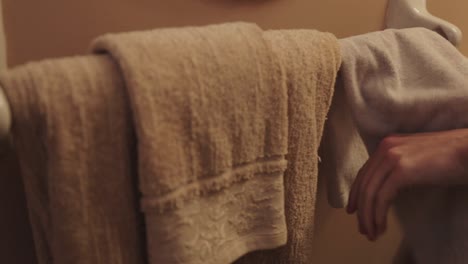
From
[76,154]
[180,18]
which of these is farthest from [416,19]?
[76,154]

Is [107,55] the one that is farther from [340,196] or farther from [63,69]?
[340,196]

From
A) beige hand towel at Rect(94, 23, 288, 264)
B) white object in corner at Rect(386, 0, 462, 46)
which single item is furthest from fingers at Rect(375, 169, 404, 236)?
white object in corner at Rect(386, 0, 462, 46)

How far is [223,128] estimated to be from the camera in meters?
0.33

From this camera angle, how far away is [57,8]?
1.38 feet

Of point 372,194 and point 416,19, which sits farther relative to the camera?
point 416,19

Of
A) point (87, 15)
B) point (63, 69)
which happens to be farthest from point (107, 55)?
point (87, 15)

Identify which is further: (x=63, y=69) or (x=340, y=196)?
(x=340, y=196)

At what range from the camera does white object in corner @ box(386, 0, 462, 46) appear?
1.59 ft

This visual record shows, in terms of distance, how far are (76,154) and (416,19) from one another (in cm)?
46

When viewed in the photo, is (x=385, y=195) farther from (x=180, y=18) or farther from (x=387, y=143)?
(x=180, y=18)

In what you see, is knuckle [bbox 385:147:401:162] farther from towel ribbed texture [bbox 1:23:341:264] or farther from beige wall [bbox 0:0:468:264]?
beige wall [bbox 0:0:468:264]

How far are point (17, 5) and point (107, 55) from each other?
0.59 ft

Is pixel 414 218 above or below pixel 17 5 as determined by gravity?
below

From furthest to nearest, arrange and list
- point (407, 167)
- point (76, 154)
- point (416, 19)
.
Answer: point (416, 19) → point (407, 167) → point (76, 154)
